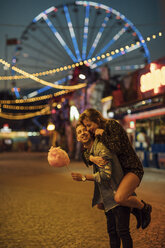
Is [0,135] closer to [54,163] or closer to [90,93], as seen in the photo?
[90,93]

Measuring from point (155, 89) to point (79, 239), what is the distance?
1374 cm

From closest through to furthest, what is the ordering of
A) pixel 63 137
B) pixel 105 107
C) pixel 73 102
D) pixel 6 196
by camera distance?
1. pixel 6 196
2. pixel 105 107
3. pixel 73 102
4. pixel 63 137

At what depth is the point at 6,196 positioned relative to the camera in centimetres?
844

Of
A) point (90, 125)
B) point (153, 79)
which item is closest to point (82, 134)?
point (90, 125)

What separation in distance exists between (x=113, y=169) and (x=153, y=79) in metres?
15.1

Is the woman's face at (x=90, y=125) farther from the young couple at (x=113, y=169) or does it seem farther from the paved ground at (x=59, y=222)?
the paved ground at (x=59, y=222)

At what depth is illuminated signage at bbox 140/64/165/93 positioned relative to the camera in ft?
54.8

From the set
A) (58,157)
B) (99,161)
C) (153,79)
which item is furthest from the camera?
(153,79)

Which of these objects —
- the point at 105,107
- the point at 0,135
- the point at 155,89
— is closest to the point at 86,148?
the point at 155,89

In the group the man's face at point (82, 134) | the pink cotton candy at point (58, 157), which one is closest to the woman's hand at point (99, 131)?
the man's face at point (82, 134)

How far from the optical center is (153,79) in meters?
17.6

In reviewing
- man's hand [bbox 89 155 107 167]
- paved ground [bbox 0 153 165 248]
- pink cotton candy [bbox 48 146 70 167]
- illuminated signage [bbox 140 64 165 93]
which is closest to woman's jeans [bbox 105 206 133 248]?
man's hand [bbox 89 155 107 167]

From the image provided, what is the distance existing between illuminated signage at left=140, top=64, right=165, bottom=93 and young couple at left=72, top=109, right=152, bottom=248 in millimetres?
13968

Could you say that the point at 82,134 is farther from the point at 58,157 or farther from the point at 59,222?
the point at 59,222
